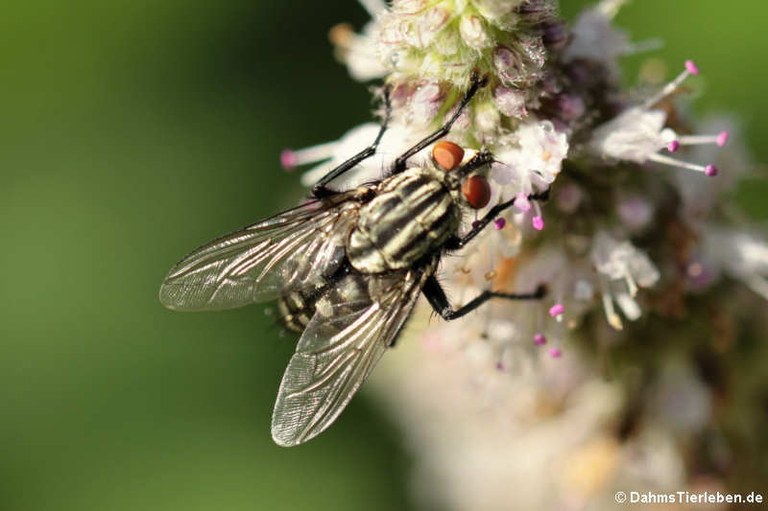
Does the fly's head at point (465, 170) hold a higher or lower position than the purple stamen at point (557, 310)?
higher

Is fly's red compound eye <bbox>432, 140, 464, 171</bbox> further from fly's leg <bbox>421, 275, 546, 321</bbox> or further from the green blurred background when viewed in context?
the green blurred background

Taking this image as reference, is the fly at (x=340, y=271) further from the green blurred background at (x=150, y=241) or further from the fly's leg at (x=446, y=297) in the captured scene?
the green blurred background at (x=150, y=241)

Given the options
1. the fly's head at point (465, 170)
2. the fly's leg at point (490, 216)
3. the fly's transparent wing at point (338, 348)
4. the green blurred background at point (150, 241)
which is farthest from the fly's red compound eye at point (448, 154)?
the green blurred background at point (150, 241)

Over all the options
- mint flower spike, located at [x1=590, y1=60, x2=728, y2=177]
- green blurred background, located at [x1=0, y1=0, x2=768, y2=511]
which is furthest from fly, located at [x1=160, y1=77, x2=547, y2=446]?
green blurred background, located at [x1=0, y1=0, x2=768, y2=511]

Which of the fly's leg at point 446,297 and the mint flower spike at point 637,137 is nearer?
the mint flower spike at point 637,137

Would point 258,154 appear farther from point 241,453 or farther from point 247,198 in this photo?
point 241,453

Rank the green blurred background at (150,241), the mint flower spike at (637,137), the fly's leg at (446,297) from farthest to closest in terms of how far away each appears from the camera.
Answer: the green blurred background at (150,241) < the fly's leg at (446,297) < the mint flower spike at (637,137)

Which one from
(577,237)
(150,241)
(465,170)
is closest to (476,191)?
(465,170)

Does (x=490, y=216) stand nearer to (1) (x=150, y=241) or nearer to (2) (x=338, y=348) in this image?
(2) (x=338, y=348)
